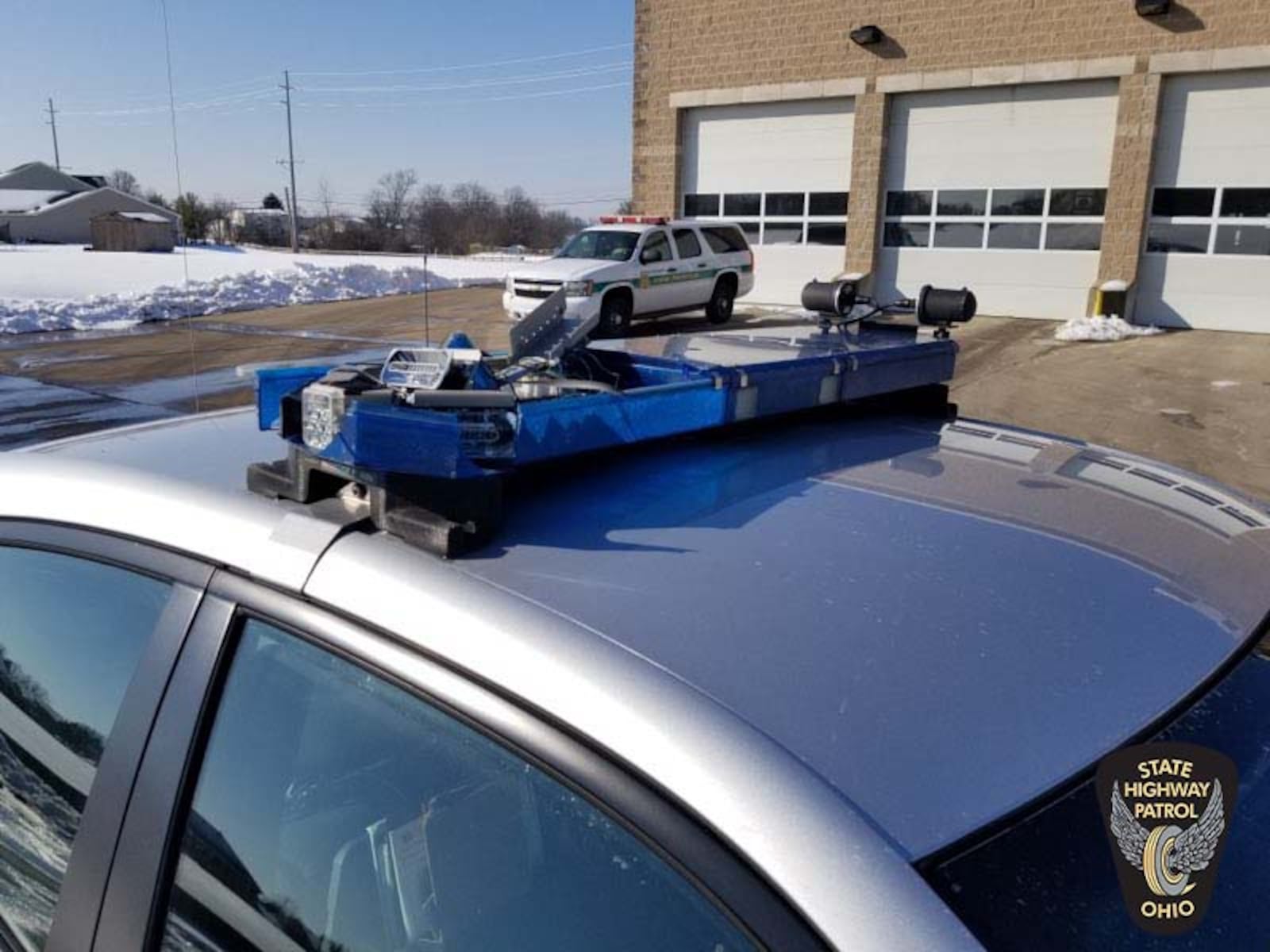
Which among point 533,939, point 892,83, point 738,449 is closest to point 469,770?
point 533,939

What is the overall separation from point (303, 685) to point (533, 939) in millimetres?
418

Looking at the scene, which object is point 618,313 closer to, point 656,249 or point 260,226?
point 656,249

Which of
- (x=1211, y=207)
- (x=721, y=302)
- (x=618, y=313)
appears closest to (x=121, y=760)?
(x=618, y=313)

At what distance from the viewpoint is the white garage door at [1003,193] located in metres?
18.4

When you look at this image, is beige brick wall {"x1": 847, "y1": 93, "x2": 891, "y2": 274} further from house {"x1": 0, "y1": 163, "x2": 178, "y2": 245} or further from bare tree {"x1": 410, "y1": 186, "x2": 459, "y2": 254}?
house {"x1": 0, "y1": 163, "x2": 178, "y2": 245}

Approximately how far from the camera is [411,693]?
1.13 metres

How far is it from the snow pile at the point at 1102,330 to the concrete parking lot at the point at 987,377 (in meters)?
0.30

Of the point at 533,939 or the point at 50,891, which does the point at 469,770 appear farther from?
the point at 50,891

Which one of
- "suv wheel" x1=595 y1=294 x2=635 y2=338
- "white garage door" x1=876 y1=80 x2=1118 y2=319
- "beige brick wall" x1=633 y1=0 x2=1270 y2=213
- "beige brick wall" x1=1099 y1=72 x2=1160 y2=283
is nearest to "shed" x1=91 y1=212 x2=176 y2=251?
"beige brick wall" x1=633 y1=0 x2=1270 y2=213

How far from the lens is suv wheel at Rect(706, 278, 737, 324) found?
64.4 feet

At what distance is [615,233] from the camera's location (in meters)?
18.3

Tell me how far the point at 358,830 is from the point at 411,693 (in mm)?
284

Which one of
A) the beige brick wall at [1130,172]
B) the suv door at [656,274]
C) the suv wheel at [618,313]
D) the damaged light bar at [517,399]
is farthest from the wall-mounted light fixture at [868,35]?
the damaged light bar at [517,399]

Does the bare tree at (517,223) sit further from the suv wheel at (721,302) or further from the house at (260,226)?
the house at (260,226)
